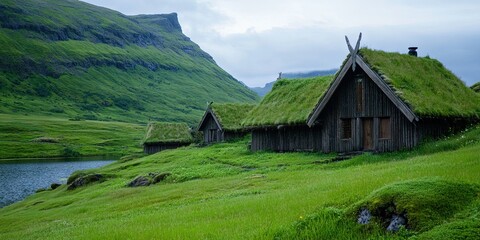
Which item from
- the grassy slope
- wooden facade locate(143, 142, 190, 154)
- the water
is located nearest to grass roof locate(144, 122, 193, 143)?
wooden facade locate(143, 142, 190, 154)

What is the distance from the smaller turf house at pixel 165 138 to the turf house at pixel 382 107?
45.0 m

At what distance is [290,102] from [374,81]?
13943 millimetres

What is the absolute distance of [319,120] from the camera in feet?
137

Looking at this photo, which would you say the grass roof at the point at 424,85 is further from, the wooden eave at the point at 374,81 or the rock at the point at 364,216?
the rock at the point at 364,216

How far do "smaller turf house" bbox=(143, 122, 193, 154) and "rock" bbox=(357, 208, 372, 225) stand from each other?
249 ft

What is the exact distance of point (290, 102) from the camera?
49438 mm

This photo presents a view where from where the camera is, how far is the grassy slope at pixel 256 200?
47.7 feet

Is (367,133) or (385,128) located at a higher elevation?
(385,128)

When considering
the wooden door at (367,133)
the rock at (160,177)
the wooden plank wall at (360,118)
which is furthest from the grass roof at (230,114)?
the wooden door at (367,133)

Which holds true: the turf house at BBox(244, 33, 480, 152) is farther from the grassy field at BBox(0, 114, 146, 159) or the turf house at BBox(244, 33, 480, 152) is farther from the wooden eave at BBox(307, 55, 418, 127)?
the grassy field at BBox(0, 114, 146, 159)

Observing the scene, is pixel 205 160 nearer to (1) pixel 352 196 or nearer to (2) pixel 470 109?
(2) pixel 470 109

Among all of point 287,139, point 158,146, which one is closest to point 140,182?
point 287,139

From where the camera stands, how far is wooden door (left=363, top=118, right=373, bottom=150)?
38000mm

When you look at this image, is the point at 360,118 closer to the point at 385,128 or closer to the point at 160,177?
A: the point at 385,128
